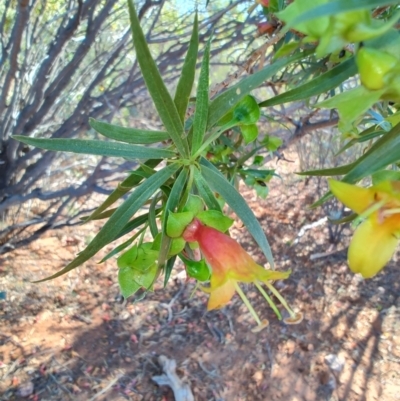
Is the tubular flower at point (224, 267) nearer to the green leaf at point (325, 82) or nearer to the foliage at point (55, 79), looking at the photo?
the green leaf at point (325, 82)

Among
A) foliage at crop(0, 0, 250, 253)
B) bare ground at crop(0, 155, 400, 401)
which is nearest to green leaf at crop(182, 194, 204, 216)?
foliage at crop(0, 0, 250, 253)

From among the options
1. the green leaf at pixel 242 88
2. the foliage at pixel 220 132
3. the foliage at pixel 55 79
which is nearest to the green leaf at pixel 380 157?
the foliage at pixel 220 132

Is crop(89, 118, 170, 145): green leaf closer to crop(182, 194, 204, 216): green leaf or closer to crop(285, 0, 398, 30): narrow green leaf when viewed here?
crop(182, 194, 204, 216): green leaf

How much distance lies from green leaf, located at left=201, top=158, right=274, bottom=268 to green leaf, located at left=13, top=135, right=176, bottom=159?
A: 0.21 feet

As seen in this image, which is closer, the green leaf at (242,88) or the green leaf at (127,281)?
the green leaf at (242,88)

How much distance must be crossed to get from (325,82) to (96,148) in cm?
28

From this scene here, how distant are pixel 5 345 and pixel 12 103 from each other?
1180 millimetres

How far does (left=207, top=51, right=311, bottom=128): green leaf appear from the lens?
404 mm

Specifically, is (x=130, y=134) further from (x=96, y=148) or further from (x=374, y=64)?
(x=374, y=64)

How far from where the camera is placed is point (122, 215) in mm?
533

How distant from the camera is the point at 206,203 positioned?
21.0 inches

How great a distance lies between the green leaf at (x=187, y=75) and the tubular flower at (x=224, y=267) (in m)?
0.15

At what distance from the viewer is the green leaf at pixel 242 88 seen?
1.33 feet

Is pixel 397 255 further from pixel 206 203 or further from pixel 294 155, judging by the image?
pixel 206 203
